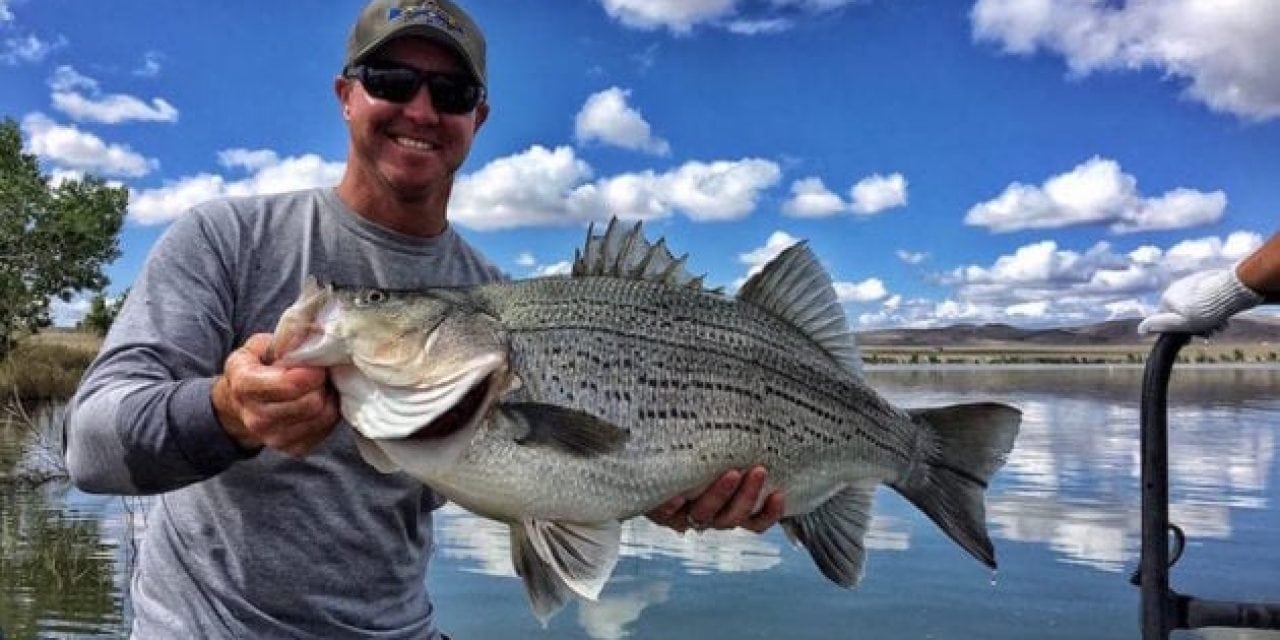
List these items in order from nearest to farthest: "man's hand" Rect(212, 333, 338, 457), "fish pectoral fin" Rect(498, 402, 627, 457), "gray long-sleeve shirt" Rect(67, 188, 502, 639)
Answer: "man's hand" Rect(212, 333, 338, 457) < "fish pectoral fin" Rect(498, 402, 627, 457) < "gray long-sleeve shirt" Rect(67, 188, 502, 639)

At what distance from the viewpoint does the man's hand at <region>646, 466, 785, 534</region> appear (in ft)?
10.8

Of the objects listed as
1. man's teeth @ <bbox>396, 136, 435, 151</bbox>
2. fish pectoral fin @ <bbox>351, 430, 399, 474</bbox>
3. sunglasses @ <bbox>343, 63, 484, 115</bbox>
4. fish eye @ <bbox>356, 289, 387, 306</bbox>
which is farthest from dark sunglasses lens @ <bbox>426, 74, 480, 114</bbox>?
fish pectoral fin @ <bbox>351, 430, 399, 474</bbox>

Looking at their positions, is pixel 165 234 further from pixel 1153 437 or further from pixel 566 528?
pixel 1153 437

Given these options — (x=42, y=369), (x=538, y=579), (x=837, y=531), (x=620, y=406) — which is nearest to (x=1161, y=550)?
(x=837, y=531)

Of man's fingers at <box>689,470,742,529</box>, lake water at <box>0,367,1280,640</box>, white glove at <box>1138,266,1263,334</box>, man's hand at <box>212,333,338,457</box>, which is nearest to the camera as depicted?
man's hand at <box>212,333,338,457</box>

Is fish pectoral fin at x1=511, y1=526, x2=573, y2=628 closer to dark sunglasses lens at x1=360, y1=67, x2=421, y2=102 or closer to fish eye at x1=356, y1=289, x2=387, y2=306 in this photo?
fish eye at x1=356, y1=289, x2=387, y2=306

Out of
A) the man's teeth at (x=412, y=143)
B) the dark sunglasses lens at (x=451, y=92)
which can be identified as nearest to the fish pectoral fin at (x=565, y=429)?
the man's teeth at (x=412, y=143)

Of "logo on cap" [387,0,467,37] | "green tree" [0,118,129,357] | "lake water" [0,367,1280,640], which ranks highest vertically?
"green tree" [0,118,129,357]

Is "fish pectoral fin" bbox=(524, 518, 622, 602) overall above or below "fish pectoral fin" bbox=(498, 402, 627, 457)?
below

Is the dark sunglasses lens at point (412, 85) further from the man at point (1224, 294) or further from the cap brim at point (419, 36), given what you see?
the man at point (1224, 294)

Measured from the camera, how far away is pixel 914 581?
13.2 m

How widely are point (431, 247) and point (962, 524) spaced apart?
79.8 inches

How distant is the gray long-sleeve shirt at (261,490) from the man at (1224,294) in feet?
8.13

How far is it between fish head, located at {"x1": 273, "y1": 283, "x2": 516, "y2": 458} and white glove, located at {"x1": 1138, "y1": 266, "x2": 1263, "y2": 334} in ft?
7.41
